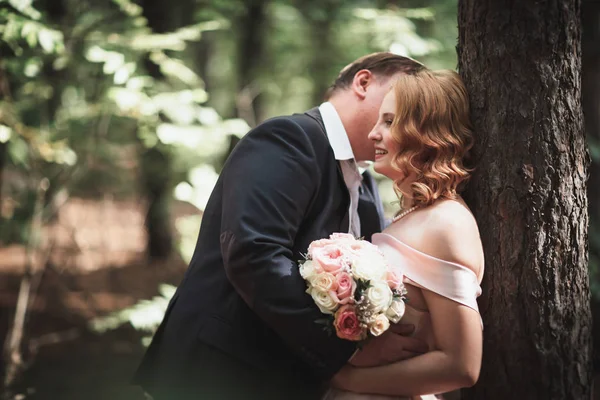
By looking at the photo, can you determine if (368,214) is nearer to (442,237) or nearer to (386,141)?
(386,141)

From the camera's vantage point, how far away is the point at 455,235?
7.52ft

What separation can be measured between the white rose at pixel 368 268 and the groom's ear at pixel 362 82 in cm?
104

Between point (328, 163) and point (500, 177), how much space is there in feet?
2.56

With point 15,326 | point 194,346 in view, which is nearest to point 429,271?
point 194,346

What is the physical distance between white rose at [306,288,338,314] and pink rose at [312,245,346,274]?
0.10 meters

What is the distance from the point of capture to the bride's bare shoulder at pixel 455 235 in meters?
2.27

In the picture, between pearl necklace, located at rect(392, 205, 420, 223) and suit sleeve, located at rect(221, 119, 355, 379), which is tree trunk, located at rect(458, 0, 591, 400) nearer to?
pearl necklace, located at rect(392, 205, 420, 223)

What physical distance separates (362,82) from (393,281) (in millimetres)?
1195

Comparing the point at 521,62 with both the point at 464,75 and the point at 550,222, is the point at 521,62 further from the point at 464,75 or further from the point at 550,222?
the point at 550,222

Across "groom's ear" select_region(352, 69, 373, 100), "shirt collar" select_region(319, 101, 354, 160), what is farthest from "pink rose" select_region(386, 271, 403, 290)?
"groom's ear" select_region(352, 69, 373, 100)

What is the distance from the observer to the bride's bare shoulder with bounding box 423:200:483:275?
2271 millimetres

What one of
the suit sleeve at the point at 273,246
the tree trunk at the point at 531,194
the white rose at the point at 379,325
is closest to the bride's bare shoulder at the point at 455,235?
the tree trunk at the point at 531,194

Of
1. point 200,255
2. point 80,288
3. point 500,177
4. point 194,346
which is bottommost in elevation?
point 80,288

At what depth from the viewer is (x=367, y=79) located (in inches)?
119
